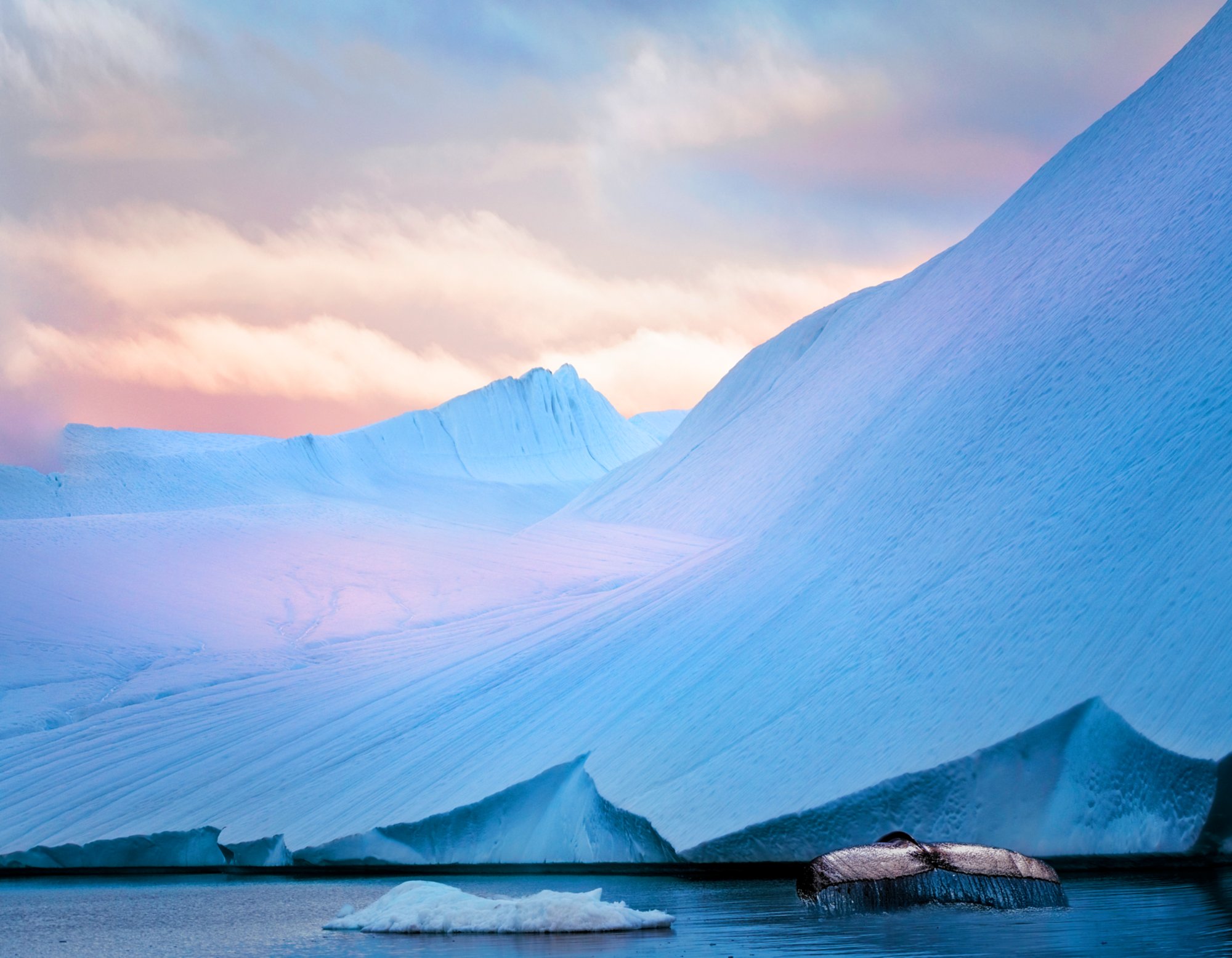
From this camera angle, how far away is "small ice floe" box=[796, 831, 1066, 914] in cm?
711

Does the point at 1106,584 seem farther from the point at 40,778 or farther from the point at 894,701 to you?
the point at 40,778

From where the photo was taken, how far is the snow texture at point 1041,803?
8.29 meters

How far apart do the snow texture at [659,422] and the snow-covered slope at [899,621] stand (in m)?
34.3

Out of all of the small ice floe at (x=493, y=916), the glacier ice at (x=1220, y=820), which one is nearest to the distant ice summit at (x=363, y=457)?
the small ice floe at (x=493, y=916)

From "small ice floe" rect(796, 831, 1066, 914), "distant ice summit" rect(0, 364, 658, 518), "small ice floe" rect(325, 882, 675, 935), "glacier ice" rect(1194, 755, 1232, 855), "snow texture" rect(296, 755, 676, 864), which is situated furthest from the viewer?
"distant ice summit" rect(0, 364, 658, 518)

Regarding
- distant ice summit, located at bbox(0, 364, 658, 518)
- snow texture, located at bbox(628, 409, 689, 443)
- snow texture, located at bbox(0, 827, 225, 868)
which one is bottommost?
snow texture, located at bbox(0, 827, 225, 868)

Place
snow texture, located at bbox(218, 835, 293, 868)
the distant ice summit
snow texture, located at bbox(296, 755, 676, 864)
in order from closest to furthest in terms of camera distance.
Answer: snow texture, located at bbox(296, 755, 676, 864) < snow texture, located at bbox(218, 835, 293, 868) < the distant ice summit

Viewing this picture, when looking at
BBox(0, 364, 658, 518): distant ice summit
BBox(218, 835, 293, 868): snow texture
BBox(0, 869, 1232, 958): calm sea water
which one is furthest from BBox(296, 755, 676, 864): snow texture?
BBox(0, 364, 658, 518): distant ice summit

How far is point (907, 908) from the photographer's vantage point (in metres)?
7.15

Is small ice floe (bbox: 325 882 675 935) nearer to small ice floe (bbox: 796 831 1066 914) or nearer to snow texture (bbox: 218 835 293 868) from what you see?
small ice floe (bbox: 796 831 1066 914)

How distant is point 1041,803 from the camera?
29.0 feet

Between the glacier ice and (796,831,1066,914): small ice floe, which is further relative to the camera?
the glacier ice

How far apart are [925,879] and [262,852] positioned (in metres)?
7.55

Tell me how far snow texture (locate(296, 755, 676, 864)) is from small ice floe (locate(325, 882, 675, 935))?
3741 mm
